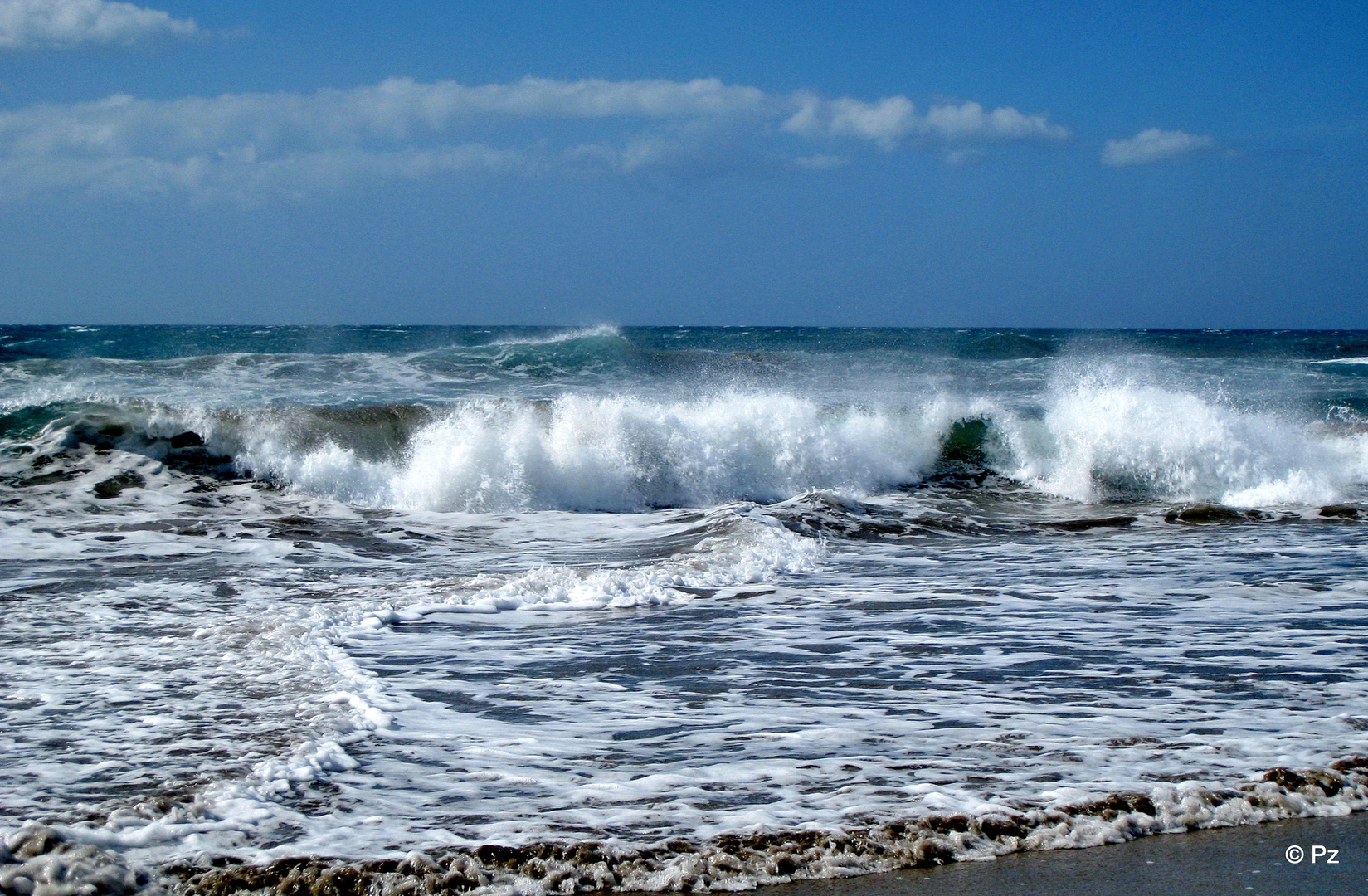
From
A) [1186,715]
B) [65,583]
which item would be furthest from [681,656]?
[65,583]

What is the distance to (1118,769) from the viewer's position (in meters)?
3.52

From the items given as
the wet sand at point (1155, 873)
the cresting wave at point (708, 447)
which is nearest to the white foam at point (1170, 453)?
the cresting wave at point (708, 447)

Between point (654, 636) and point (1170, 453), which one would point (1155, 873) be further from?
point (1170, 453)

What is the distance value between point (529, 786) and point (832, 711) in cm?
136

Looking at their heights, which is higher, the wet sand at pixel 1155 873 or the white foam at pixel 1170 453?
the white foam at pixel 1170 453

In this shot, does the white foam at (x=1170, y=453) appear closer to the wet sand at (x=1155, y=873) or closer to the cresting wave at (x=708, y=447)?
the cresting wave at (x=708, y=447)

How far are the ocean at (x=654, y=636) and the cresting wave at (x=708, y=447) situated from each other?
6 centimetres

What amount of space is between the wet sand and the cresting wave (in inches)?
358

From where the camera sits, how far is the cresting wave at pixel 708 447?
1227 centimetres

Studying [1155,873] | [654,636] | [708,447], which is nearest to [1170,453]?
[708,447]

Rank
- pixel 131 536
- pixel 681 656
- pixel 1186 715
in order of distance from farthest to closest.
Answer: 1. pixel 131 536
2. pixel 681 656
3. pixel 1186 715

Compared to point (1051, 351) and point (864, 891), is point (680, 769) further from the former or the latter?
point (1051, 351)

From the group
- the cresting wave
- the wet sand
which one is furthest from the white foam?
the wet sand

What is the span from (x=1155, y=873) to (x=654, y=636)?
3267 mm
